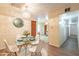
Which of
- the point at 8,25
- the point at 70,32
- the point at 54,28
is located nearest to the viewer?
the point at 8,25

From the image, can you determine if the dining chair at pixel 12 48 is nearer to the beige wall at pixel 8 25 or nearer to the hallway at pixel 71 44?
the beige wall at pixel 8 25

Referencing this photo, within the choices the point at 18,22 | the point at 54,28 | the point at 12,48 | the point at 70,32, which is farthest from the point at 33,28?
the point at 70,32

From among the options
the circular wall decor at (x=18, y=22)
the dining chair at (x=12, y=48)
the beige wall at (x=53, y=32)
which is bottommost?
the dining chair at (x=12, y=48)

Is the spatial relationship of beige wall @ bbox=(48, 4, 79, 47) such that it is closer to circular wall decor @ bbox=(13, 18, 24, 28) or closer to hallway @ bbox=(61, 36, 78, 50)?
hallway @ bbox=(61, 36, 78, 50)

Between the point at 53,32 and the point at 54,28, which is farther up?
the point at 54,28

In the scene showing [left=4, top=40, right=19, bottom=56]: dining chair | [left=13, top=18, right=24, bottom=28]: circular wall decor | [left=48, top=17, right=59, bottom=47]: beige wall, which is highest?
[left=13, top=18, right=24, bottom=28]: circular wall decor

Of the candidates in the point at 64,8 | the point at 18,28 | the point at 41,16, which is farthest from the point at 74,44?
the point at 18,28

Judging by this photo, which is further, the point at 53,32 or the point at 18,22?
the point at 53,32

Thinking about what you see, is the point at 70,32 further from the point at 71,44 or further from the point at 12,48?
the point at 12,48

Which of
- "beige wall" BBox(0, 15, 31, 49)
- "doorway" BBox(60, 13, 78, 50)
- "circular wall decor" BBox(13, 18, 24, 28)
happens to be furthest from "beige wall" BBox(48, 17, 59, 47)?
"circular wall decor" BBox(13, 18, 24, 28)

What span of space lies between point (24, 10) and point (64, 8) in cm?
94

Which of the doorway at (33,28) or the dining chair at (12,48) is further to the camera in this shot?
the doorway at (33,28)

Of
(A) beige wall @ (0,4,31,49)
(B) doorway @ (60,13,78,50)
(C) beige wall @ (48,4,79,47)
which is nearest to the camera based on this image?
(A) beige wall @ (0,4,31,49)

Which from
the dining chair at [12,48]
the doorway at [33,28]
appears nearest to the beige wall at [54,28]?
the doorway at [33,28]
